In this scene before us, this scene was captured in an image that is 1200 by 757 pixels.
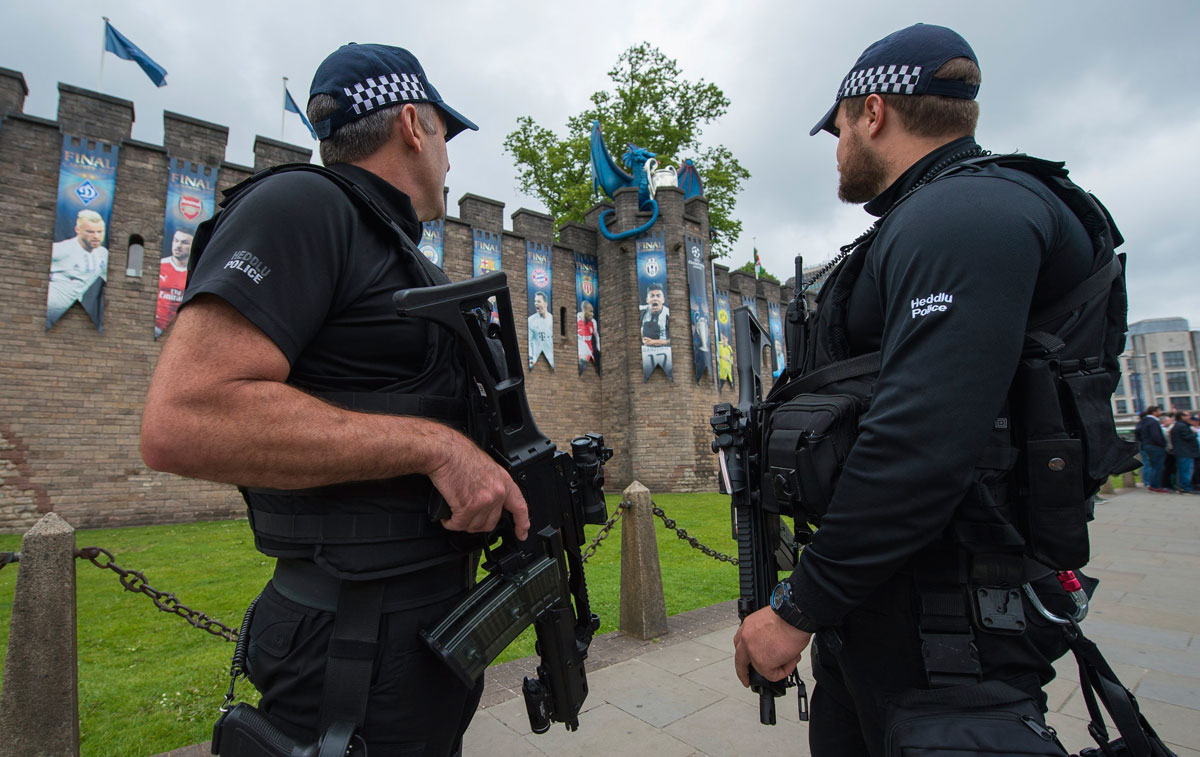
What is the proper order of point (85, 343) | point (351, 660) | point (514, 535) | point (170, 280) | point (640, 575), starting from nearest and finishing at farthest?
1. point (351, 660)
2. point (514, 535)
3. point (640, 575)
4. point (85, 343)
5. point (170, 280)

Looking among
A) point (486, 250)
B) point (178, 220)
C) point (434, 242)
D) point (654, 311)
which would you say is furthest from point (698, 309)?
point (178, 220)

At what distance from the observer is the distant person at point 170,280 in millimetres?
12734

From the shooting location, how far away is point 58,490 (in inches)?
455

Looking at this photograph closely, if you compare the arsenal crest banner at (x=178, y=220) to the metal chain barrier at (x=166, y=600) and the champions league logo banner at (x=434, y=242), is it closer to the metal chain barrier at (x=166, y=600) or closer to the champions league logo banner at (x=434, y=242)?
the champions league logo banner at (x=434, y=242)

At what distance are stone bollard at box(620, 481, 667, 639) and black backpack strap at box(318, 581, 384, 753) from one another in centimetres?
352

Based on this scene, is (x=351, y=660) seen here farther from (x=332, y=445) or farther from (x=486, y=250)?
(x=486, y=250)

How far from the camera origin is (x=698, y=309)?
19.8m

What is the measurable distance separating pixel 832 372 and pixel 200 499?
14.8m

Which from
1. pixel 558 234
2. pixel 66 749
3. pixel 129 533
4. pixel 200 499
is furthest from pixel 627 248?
pixel 66 749

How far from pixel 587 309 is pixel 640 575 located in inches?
611

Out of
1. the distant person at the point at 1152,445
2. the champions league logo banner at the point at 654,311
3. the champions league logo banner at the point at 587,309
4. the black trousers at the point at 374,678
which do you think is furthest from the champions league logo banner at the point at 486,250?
the distant person at the point at 1152,445

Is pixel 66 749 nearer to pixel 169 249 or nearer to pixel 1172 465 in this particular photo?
pixel 169 249

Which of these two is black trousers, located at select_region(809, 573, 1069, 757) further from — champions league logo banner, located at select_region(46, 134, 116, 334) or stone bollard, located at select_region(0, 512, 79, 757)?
champions league logo banner, located at select_region(46, 134, 116, 334)

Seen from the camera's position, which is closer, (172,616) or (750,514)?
(750,514)
